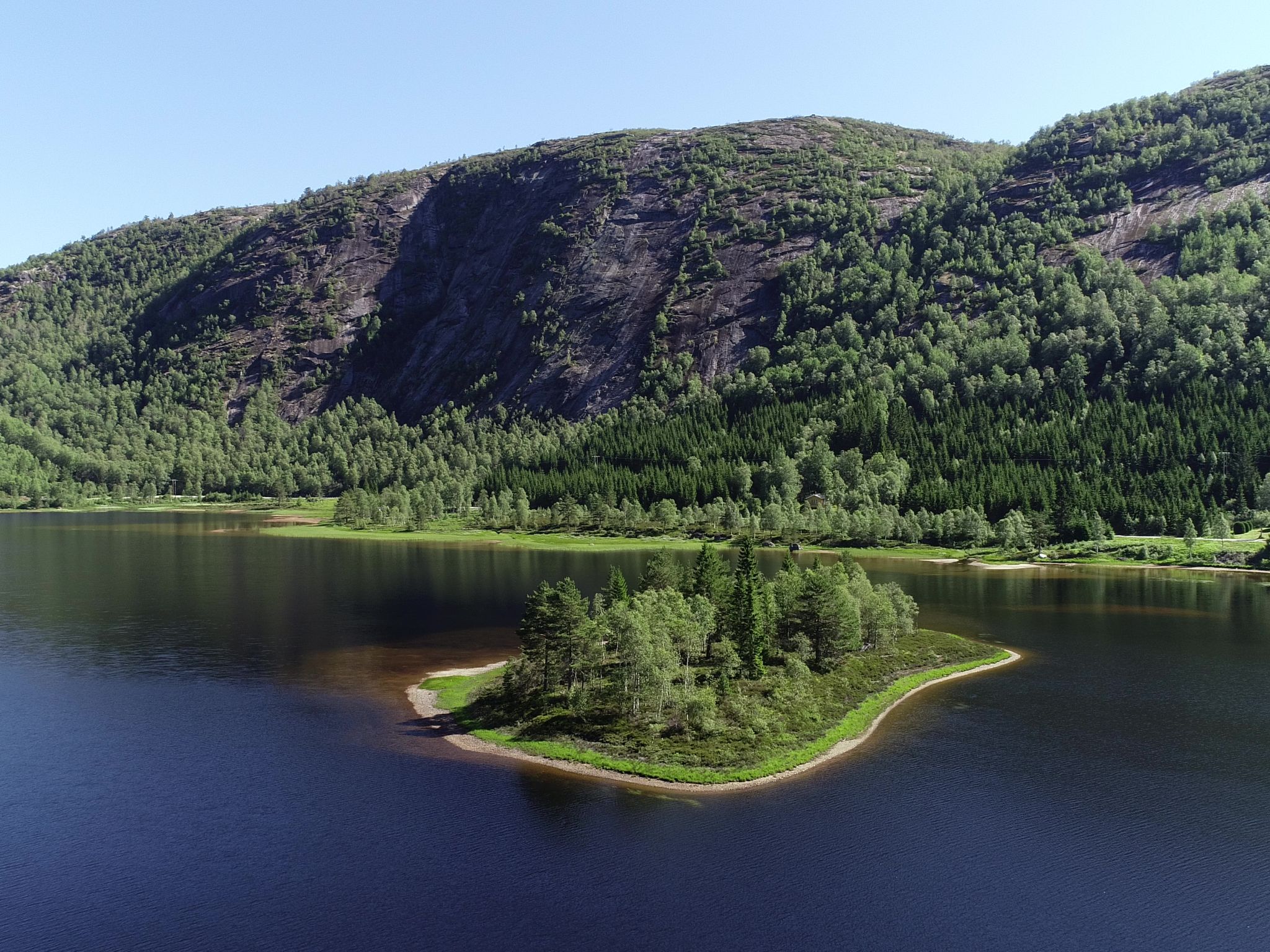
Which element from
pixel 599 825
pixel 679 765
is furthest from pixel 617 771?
pixel 599 825

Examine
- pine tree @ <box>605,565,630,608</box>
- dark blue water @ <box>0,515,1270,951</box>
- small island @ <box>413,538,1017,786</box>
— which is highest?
pine tree @ <box>605,565,630,608</box>

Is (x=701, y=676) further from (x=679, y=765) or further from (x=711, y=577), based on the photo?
(x=679, y=765)

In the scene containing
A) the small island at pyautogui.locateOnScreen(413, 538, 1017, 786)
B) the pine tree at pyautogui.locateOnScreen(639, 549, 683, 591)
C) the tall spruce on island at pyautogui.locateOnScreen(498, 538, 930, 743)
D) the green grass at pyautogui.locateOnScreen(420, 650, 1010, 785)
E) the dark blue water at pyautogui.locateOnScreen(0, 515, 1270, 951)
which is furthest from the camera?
the pine tree at pyautogui.locateOnScreen(639, 549, 683, 591)

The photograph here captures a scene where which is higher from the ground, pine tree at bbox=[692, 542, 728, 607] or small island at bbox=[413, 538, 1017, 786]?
pine tree at bbox=[692, 542, 728, 607]

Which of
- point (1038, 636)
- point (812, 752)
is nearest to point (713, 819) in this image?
point (812, 752)

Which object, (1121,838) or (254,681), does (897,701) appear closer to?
(1121,838)

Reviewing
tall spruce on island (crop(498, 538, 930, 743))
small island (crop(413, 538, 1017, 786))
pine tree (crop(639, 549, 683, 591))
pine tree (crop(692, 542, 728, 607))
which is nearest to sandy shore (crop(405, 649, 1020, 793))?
small island (crop(413, 538, 1017, 786))

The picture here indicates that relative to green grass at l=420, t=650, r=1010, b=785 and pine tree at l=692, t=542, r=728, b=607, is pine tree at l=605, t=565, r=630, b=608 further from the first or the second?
green grass at l=420, t=650, r=1010, b=785

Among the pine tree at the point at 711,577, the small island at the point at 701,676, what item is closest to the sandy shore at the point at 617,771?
the small island at the point at 701,676
